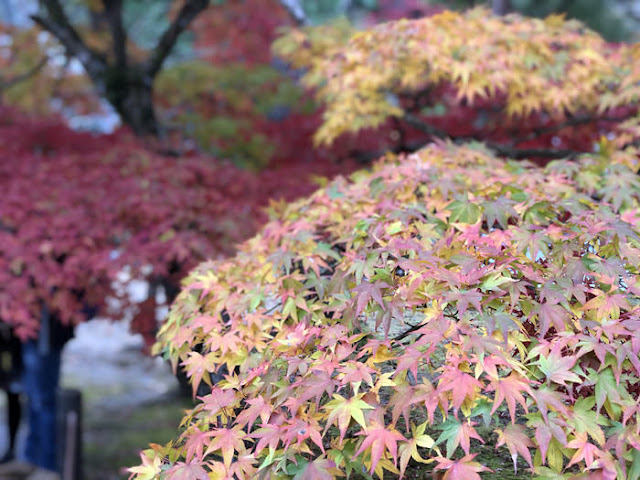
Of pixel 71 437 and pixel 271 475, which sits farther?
pixel 71 437

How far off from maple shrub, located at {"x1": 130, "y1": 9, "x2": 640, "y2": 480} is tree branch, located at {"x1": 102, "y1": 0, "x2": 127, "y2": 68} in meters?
3.68

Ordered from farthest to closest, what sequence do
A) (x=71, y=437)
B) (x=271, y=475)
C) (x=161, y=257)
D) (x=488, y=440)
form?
(x=71, y=437) < (x=161, y=257) < (x=488, y=440) < (x=271, y=475)

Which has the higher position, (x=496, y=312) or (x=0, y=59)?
(x=0, y=59)

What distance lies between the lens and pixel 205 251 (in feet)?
13.2

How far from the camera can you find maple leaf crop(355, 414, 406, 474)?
1.53m

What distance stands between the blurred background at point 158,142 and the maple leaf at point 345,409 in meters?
1.62

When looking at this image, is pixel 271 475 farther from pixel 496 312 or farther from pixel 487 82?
pixel 487 82

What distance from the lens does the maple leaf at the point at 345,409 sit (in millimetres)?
1587

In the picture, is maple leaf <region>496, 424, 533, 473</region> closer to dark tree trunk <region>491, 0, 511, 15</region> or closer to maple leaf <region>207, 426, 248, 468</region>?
maple leaf <region>207, 426, 248, 468</region>

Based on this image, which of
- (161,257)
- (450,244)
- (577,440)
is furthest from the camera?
(161,257)

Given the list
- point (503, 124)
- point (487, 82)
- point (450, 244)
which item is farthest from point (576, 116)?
point (450, 244)

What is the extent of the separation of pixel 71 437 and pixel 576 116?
16.7 ft

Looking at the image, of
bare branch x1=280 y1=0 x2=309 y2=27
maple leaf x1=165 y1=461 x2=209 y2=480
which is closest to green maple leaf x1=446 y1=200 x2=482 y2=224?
maple leaf x1=165 y1=461 x2=209 y2=480

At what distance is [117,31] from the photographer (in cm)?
580
